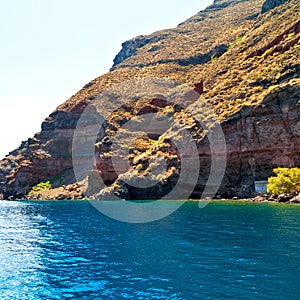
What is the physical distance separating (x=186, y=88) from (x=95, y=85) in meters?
69.6

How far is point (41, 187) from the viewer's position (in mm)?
166000

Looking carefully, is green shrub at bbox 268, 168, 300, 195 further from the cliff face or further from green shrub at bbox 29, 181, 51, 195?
green shrub at bbox 29, 181, 51, 195

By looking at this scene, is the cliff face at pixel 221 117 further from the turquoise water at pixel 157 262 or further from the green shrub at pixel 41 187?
the turquoise water at pixel 157 262

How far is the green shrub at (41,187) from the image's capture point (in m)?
164

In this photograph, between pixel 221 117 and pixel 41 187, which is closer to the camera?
pixel 221 117

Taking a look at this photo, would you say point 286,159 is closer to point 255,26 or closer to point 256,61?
point 256,61

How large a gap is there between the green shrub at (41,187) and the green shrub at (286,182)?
11527 cm

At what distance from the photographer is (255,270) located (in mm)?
24562

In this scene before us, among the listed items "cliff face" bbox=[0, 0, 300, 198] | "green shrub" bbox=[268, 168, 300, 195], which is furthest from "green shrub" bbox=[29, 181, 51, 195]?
"green shrub" bbox=[268, 168, 300, 195]

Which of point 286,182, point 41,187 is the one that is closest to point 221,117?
point 286,182

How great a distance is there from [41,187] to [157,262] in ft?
487

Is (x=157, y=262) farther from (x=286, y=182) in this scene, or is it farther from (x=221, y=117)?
(x=221, y=117)

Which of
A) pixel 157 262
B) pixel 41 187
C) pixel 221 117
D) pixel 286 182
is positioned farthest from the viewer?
pixel 41 187

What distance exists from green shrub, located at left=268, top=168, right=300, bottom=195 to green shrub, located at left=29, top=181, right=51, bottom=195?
11527cm
